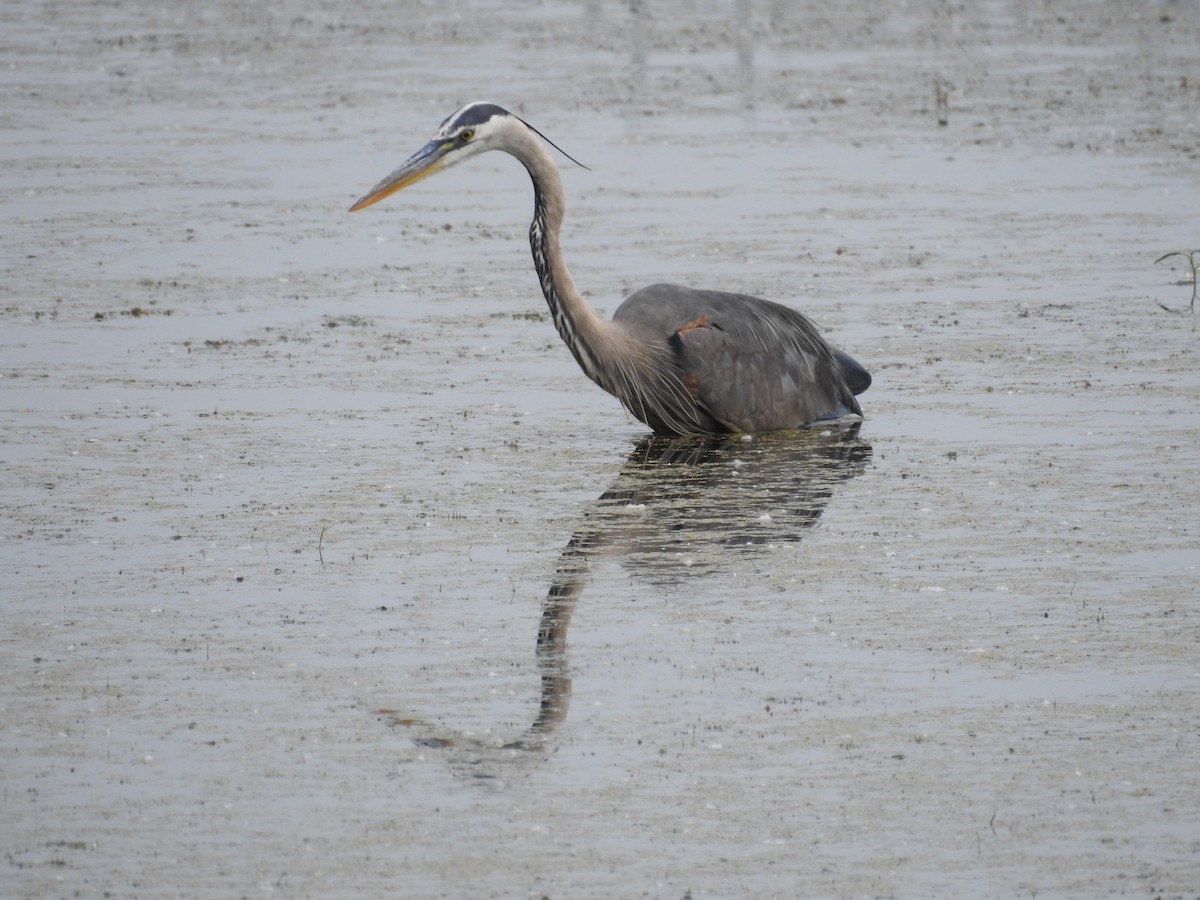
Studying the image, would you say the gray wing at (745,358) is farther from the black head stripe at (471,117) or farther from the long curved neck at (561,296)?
the black head stripe at (471,117)

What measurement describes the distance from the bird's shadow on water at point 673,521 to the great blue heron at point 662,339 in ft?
0.57

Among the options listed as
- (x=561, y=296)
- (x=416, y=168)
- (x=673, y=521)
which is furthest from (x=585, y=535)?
(x=416, y=168)

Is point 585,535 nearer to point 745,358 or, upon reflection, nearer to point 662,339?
point 662,339

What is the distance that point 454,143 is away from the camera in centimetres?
1030

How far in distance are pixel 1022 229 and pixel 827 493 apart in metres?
6.47

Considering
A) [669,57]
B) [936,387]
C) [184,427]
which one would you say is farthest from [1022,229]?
[669,57]

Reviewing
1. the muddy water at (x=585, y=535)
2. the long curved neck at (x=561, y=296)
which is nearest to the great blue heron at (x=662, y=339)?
the long curved neck at (x=561, y=296)

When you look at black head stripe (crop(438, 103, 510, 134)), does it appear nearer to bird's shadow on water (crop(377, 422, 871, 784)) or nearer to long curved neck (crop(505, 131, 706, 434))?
long curved neck (crop(505, 131, 706, 434))

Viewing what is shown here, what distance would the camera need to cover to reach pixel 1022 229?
604 inches

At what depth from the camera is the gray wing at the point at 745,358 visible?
1038 cm

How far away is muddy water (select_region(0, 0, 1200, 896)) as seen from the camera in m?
5.99

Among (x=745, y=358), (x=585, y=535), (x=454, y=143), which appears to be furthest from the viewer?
(x=745, y=358)

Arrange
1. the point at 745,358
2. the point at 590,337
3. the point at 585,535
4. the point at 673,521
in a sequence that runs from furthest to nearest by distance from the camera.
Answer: the point at 745,358, the point at 590,337, the point at 673,521, the point at 585,535

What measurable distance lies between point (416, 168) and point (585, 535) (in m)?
2.43
